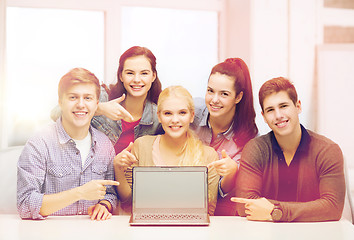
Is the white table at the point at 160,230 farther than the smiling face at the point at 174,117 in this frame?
No

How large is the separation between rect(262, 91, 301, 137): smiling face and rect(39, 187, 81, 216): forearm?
3.26 feet

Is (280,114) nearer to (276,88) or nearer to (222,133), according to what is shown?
(276,88)

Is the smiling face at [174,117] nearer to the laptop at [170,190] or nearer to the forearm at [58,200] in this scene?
the laptop at [170,190]

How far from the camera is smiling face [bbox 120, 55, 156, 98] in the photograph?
6.95 ft

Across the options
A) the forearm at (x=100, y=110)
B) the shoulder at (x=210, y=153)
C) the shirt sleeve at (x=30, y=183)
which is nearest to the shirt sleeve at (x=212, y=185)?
the shoulder at (x=210, y=153)

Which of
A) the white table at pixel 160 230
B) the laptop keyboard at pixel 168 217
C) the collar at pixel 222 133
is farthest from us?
the collar at pixel 222 133

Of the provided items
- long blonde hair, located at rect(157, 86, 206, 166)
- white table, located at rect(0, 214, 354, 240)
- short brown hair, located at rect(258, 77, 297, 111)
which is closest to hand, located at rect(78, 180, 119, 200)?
white table, located at rect(0, 214, 354, 240)

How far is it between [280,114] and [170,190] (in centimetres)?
66

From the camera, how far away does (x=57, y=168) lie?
6.59 ft

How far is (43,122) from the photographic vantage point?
6.98 feet

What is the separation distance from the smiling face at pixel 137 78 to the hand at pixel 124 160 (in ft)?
0.98

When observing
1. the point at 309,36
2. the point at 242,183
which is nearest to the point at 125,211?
the point at 242,183

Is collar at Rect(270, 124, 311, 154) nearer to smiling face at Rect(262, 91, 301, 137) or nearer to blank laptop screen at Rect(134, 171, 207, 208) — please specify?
smiling face at Rect(262, 91, 301, 137)

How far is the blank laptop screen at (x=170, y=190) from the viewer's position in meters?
1.99
